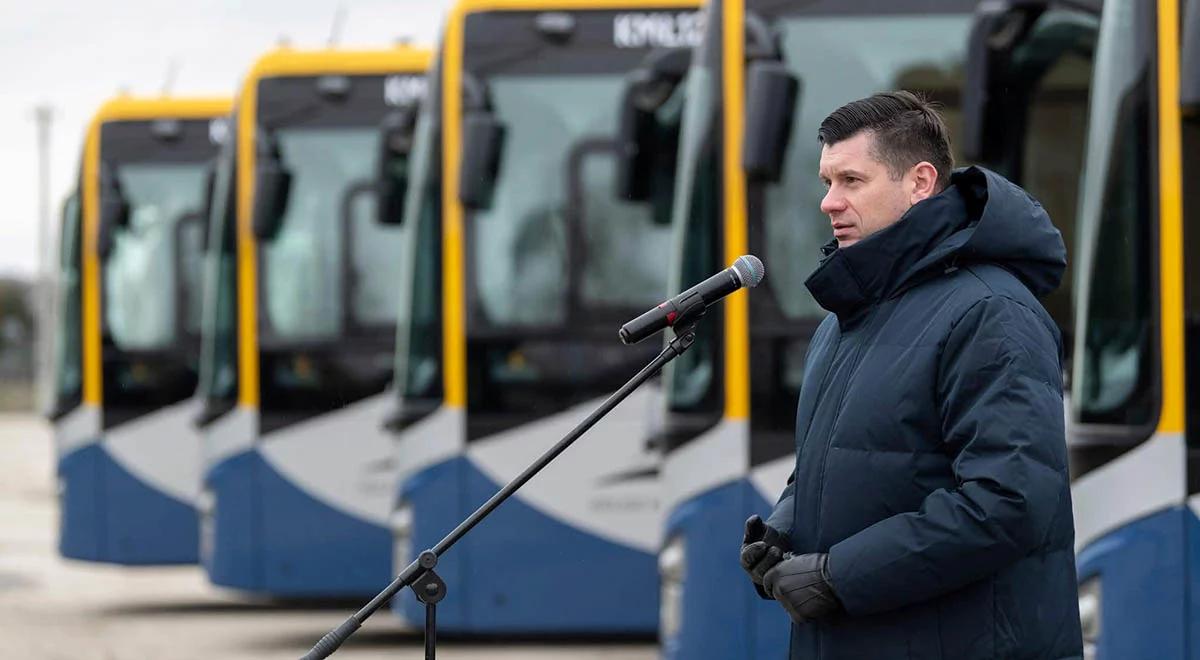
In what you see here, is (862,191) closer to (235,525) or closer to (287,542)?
(287,542)

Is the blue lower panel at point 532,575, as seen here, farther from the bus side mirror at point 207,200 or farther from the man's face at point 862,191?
the man's face at point 862,191

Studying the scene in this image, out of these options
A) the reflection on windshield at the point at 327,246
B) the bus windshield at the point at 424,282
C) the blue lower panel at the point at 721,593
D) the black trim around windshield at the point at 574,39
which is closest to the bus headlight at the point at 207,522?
the reflection on windshield at the point at 327,246

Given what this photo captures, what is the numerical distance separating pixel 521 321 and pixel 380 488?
205 centimetres

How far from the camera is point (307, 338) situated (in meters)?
12.1

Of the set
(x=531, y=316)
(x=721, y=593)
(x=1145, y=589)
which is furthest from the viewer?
(x=531, y=316)

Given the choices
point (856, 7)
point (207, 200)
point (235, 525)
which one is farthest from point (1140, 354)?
point (207, 200)

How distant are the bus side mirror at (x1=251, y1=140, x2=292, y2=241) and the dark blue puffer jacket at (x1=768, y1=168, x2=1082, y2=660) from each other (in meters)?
8.70

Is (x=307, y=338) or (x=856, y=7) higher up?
(x=856, y=7)

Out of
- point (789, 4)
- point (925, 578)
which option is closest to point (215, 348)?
point (789, 4)

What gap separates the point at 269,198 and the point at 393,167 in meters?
1.13

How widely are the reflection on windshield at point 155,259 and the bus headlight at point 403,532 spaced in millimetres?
4527

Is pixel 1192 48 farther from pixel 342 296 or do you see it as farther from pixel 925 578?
pixel 342 296

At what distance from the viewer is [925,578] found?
3396 mm

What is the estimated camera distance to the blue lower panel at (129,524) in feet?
46.1
